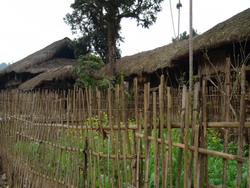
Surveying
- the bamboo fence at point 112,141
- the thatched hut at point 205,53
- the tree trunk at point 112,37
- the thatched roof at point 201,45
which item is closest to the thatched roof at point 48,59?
the thatched roof at point 201,45

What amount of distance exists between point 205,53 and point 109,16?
7.01m

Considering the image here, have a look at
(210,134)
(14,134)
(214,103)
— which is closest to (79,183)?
(14,134)

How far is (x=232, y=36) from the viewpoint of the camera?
6.03 metres

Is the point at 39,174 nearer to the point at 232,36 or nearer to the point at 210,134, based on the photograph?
the point at 210,134

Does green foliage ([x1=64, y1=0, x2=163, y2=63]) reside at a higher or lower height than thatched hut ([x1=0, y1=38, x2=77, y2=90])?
higher

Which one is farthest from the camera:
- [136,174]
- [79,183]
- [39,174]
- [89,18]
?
[89,18]

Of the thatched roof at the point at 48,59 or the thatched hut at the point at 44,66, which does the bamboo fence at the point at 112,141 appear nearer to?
the thatched hut at the point at 44,66

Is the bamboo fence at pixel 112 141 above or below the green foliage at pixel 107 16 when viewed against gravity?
below

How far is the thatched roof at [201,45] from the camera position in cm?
604

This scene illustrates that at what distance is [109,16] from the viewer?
38.5ft

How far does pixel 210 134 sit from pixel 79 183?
250 cm

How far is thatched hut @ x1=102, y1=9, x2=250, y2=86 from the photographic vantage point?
6057 millimetres

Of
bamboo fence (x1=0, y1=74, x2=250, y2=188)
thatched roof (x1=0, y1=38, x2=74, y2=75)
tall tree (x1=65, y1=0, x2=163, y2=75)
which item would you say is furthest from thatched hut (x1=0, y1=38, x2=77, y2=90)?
bamboo fence (x1=0, y1=74, x2=250, y2=188)

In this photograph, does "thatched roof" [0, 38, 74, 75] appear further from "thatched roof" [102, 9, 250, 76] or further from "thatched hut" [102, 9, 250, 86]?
"thatched hut" [102, 9, 250, 86]
